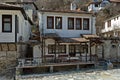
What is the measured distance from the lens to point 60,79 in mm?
20047

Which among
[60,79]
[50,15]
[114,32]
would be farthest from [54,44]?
[114,32]

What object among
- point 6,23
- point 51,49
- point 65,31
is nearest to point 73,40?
point 65,31

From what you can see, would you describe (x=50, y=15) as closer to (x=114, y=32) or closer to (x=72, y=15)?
(x=72, y=15)

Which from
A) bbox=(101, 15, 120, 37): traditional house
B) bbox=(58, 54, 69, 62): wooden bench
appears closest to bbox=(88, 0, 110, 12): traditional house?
bbox=(101, 15, 120, 37): traditional house

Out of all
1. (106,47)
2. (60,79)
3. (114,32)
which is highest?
(114,32)

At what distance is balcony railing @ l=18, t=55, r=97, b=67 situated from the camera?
75.0ft

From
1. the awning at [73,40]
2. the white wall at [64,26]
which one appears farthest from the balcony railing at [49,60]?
the white wall at [64,26]

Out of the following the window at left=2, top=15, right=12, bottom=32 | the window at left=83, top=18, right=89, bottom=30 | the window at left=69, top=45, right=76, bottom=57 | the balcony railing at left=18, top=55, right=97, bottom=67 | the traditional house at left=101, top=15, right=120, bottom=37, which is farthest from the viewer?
the traditional house at left=101, top=15, right=120, bottom=37

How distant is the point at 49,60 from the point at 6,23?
22.8 feet

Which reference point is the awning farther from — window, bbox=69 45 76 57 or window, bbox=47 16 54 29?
window, bbox=47 16 54 29

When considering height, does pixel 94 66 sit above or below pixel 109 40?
below

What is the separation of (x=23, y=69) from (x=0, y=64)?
2.55 metres

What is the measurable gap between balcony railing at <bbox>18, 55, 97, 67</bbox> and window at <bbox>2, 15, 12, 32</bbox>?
12.0 feet

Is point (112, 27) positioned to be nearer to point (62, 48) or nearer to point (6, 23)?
point (62, 48)
